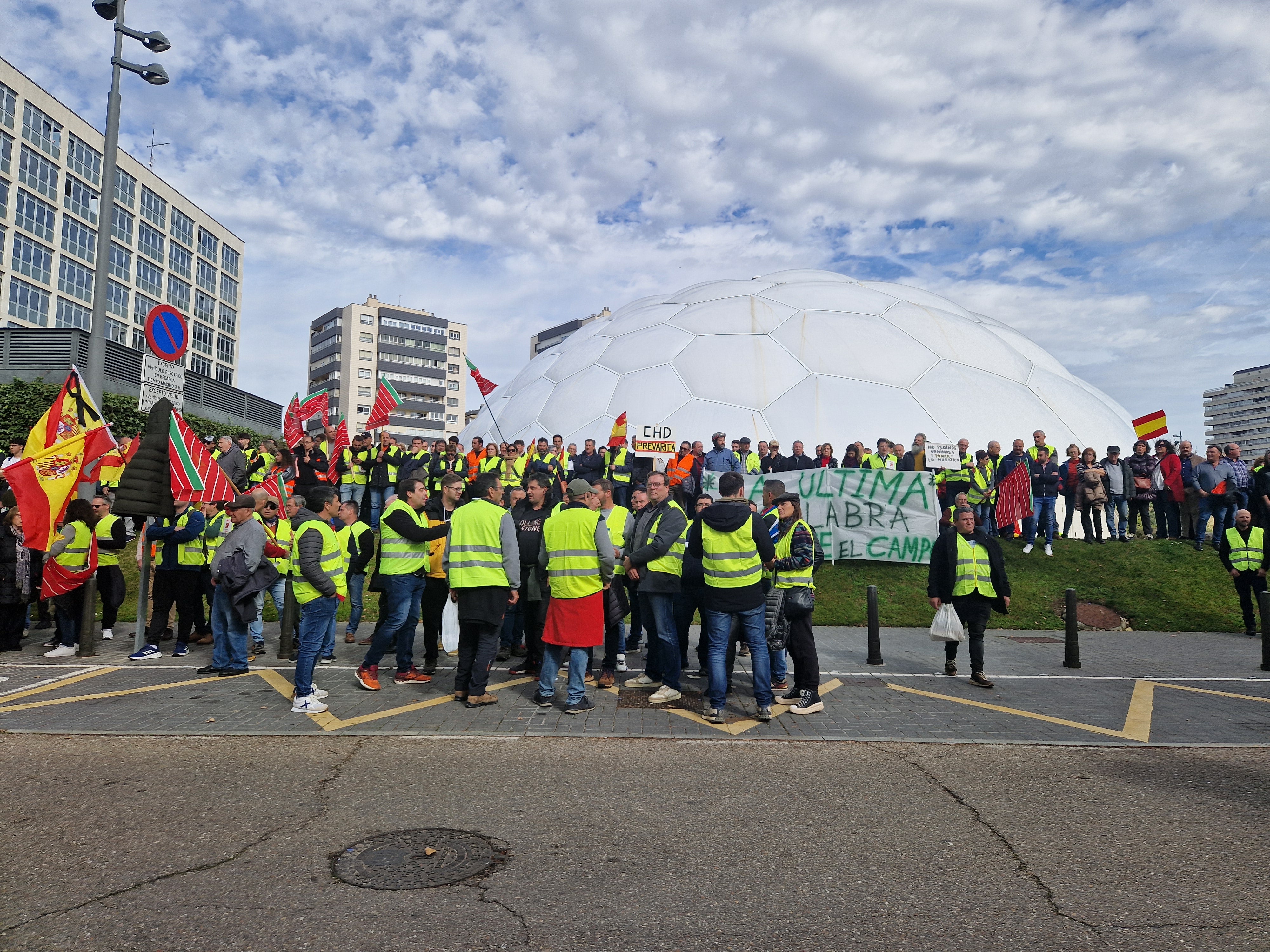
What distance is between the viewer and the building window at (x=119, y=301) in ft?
178

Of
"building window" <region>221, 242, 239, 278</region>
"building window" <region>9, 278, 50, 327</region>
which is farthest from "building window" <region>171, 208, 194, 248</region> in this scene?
"building window" <region>9, 278, 50, 327</region>

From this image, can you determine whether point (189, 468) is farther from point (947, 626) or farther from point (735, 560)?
point (947, 626)

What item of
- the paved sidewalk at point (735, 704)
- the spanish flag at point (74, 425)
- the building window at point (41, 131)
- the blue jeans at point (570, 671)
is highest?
the building window at point (41, 131)

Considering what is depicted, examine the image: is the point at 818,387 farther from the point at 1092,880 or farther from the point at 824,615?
the point at 1092,880

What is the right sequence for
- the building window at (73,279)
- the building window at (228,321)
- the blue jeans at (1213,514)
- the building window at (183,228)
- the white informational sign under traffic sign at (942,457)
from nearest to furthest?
the blue jeans at (1213,514)
the white informational sign under traffic sign at (942,457)
the building window at (73,279)
the building window at (183,228)
the building window at (228,321)

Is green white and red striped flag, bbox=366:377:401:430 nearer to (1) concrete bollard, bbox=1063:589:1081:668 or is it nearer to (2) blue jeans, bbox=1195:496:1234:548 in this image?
(1) concrete bollard, bbox=1063:589:1081:668

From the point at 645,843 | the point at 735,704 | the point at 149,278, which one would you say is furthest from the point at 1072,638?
the point at 149,278

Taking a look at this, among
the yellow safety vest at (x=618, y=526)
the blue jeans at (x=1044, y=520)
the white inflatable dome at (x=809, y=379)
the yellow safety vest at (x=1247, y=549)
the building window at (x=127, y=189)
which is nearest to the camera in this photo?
the yellow safety vest at (x=618, y=526)

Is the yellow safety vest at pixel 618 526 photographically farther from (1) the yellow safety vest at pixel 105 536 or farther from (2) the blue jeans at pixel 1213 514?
(2) the blue jeans at pixel 1213 514

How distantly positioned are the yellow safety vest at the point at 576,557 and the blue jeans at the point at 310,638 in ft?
6.01

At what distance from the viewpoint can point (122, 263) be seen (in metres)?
54.8

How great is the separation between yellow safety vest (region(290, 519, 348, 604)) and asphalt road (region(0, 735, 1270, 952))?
4.22ft

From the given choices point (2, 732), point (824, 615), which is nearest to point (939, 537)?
point (824, 615)

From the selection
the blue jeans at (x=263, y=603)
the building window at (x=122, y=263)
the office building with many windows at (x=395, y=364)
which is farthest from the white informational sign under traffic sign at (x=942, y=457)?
the office building with many windows at (x=395, y=364)
